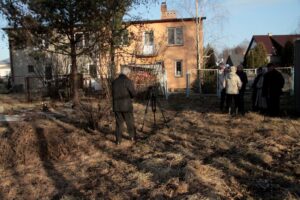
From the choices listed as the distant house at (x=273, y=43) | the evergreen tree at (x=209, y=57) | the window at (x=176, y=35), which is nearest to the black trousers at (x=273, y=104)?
the evergreen tree at (x=209, y=57)

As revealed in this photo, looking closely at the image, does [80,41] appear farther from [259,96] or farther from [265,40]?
[265,40]

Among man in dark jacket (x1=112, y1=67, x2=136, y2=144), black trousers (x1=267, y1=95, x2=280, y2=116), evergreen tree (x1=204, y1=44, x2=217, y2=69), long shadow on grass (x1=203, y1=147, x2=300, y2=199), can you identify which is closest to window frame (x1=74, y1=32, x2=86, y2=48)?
black trousers (x1=267, y1=95, x2=280, y2=116)

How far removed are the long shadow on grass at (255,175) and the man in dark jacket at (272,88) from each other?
4.65m

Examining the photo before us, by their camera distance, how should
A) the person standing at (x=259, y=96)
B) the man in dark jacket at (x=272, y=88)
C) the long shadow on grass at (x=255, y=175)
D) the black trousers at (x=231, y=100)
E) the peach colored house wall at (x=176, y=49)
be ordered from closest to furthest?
the long shadow on grass at (x=255, y=175) → the man in dark jacket at (x=272, y=88) → the person standing at (x=259, y=96) → the black trousers at (x=231, y=100) → the peach colored house wall at (x=176, y=49)

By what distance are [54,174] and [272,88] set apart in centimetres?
718

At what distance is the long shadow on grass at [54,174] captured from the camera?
21.0 feet

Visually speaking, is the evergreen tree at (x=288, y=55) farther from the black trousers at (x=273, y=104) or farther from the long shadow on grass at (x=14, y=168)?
the long shadow on grass at (x=14, y=168)

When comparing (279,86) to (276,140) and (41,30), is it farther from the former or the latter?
(41,30)

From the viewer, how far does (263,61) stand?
149 feet

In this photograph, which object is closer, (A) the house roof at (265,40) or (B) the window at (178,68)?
(B) the window at (178,68)

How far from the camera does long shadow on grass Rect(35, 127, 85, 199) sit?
639 centimetres

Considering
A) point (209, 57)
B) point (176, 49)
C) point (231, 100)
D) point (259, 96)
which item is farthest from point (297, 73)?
point (209, 57)

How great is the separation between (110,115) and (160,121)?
60.5 inches

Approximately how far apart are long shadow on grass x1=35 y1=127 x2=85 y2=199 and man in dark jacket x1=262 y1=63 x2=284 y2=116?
6.28m
